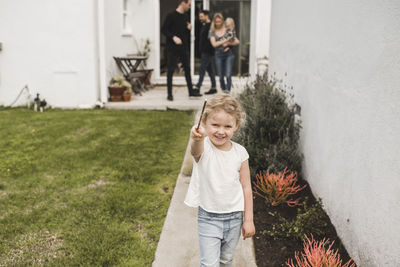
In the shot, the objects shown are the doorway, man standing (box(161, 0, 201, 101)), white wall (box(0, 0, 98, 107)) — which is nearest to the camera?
white wall (box(0, 0, 98, 107))

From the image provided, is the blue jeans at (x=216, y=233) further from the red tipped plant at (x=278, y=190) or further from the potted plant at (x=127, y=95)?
the potted plant at (x=127, y=95)

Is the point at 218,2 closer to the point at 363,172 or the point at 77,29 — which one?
the point at 77,29

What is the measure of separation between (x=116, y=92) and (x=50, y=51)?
1.55 meters

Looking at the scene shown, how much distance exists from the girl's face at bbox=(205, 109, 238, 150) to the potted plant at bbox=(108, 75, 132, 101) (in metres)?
6.83

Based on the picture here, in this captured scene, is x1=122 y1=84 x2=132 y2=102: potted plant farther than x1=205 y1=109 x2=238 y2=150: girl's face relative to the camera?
Yes

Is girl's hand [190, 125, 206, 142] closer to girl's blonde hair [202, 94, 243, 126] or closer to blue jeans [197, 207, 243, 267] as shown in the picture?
girl's blonde hair [202, 94, 243, 126]

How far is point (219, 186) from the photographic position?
86.6 inches

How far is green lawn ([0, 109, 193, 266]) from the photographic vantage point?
2.94 meters

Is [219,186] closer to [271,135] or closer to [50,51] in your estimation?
[271,135]

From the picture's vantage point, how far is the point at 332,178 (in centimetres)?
306

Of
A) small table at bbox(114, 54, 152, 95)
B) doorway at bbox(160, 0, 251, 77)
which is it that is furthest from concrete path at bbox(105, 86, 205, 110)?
doorway at bbox(160, 0, 251, 77)

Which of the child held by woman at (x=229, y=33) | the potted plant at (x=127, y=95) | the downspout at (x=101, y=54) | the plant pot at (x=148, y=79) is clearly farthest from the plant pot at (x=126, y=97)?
the child held by woman at (x=229, y=33)

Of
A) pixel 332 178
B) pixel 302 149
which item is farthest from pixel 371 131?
pixel 302 149

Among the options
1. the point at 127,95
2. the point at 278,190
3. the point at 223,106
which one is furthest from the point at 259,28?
the point at 223,106
